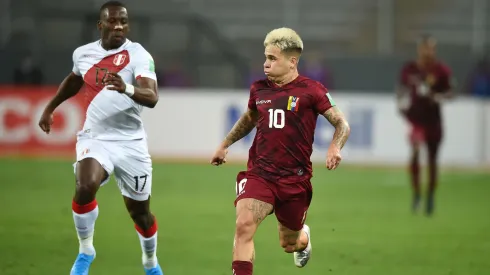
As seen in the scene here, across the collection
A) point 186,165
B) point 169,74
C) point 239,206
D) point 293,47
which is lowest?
point 186,165

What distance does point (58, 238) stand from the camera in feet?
41.0

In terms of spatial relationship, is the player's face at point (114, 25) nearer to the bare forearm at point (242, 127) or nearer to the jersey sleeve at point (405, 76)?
the bare forearm at point (242, 127)

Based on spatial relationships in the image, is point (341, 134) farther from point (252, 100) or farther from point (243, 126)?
point (243, 126)

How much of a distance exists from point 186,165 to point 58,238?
12.5m

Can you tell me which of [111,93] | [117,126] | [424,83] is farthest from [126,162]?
[424,83]

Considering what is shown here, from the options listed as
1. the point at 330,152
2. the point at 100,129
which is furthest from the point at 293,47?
the point at 100,129

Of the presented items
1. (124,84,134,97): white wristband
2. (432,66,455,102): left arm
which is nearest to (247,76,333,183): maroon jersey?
(124,84,134,97): white wristband

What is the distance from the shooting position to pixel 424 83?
655 inches

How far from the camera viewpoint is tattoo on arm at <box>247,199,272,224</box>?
26.6 feet

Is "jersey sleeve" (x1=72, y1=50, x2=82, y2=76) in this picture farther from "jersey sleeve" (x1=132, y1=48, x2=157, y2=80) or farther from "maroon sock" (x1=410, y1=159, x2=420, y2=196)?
"maroon sock" (x1=410, y1=159, x2=420, y2=196)

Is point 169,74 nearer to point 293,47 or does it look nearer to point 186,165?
point 186,165

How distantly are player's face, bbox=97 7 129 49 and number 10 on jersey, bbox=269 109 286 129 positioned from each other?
163cm

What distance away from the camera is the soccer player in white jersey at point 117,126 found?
8883 millimetres

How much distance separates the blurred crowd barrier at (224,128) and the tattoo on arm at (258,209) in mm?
16943
